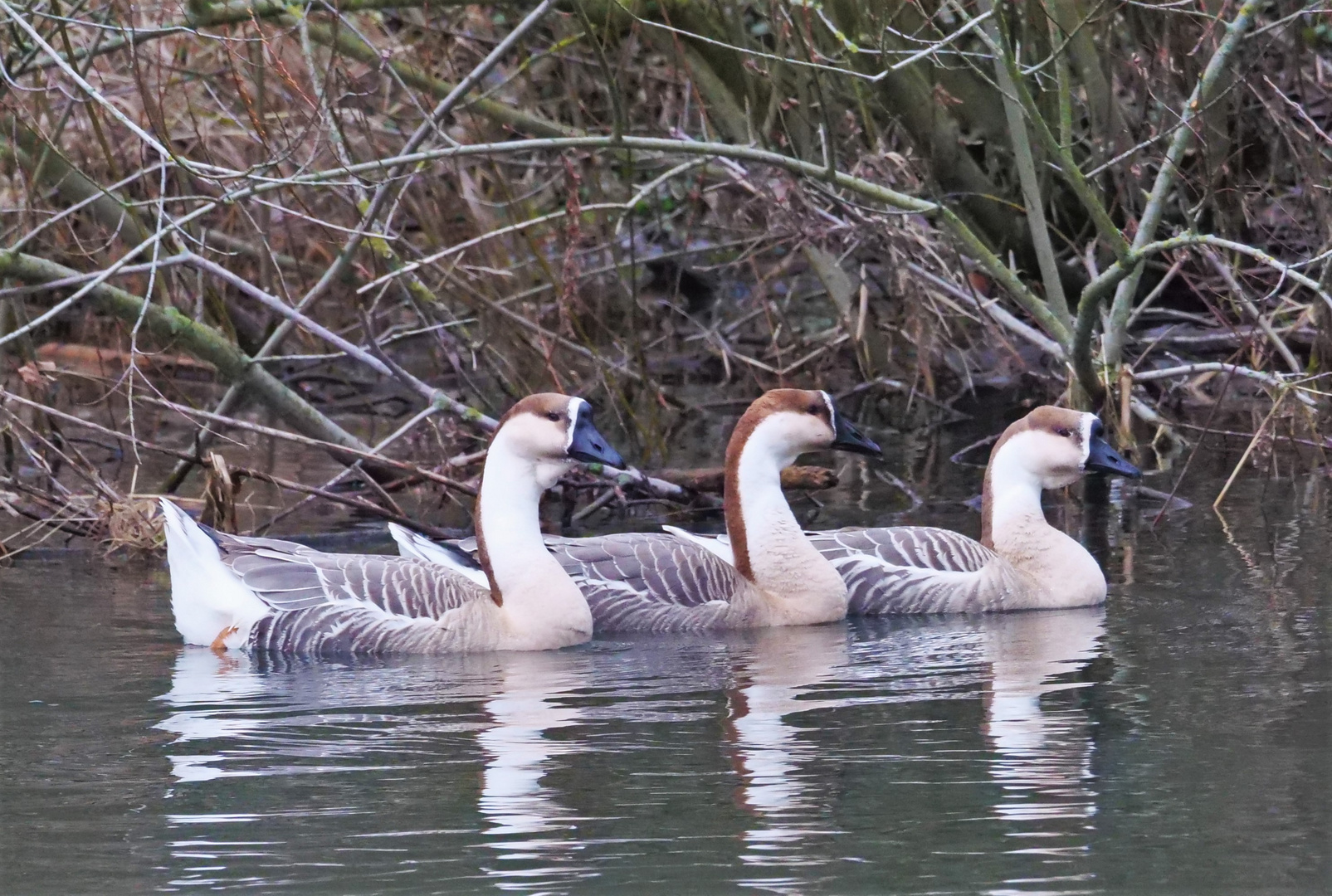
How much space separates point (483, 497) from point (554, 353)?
4487mm

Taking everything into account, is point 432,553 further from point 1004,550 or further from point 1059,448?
point 1059,448

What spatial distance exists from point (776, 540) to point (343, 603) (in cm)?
192

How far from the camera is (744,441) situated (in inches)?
333

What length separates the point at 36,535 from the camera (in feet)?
33.0

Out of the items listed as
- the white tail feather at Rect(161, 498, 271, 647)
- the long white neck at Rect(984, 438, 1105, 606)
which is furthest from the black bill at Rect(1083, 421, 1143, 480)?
the white tail feather at Rect(161, 498, 271, 647)

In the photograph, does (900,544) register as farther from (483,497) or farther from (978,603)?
(483,497)

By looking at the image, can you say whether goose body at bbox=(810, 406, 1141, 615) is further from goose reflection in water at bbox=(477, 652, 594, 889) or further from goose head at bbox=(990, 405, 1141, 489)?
goose reflection in water at bbox=(477, 652, 594, 889)

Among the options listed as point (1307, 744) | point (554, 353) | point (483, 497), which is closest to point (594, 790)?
point (1307, 744)

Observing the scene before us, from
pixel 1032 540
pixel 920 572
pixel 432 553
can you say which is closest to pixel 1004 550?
pixel 1032 540

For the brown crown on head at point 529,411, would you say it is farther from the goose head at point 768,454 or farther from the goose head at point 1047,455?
the goose head at point 1047,455

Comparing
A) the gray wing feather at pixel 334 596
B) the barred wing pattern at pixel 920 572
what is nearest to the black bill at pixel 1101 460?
the barred wing pattern at pixel 920 572

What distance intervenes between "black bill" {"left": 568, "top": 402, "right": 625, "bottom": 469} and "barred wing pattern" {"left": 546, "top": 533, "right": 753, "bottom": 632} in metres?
0.55

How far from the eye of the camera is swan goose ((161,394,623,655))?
7520mm

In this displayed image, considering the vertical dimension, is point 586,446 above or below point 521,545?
above
